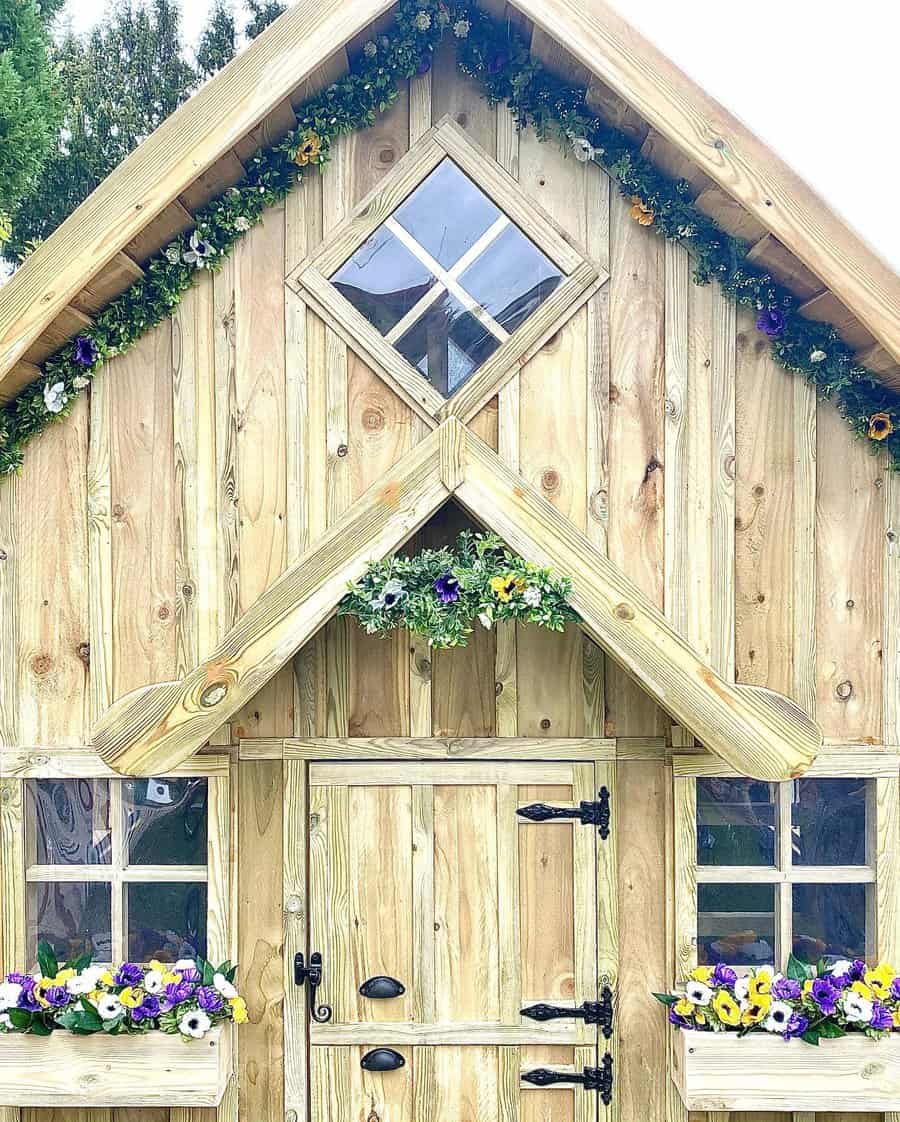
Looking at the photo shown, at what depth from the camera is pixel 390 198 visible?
9.99 ft

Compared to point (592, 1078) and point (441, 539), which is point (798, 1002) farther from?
point (441, 539)

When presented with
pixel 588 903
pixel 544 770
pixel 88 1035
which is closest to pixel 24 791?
pixel 88 1035

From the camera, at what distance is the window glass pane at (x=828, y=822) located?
318 cm

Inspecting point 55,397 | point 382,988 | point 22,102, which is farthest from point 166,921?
point 22,102

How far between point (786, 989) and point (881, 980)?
0.31 meters

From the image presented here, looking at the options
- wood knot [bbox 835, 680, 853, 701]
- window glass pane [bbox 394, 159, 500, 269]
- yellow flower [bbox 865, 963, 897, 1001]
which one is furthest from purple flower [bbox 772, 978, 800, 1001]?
window glass pane [bbox 394, 159, 500, 269]

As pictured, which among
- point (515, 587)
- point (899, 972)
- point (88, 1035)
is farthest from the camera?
point (899, 972)

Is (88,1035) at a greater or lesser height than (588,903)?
lesser

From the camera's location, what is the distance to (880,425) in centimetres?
305

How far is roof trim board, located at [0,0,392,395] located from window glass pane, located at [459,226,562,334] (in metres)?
0.80

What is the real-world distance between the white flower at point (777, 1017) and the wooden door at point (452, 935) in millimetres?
588

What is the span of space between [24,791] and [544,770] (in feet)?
6.03

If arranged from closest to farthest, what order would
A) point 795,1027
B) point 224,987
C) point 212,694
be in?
1. point 212,694
2. point 795,1027
3. point 224,987

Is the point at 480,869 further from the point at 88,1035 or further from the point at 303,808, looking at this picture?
the point at 88,1035
